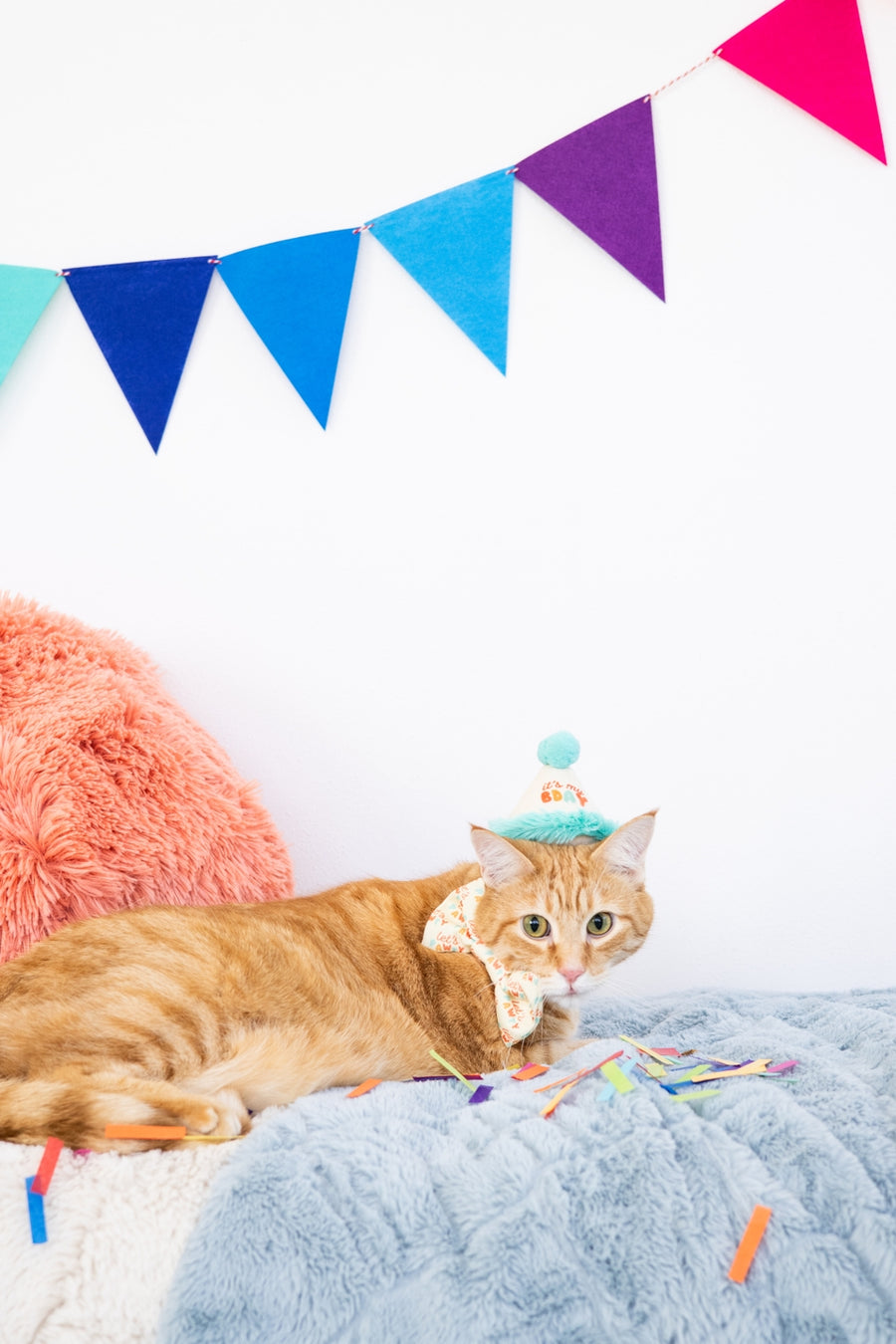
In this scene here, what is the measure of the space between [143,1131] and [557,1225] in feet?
1.32

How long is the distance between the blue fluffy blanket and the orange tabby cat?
0.56 ft

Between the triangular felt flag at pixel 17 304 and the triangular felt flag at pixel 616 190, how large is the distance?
107cm

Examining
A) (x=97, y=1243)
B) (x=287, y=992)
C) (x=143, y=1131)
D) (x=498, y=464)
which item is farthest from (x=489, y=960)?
(x=498, y=464)

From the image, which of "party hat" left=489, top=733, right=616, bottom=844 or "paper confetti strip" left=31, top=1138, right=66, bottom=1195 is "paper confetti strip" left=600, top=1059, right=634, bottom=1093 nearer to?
"party hat" left=489, top=733, right=616, bottom=844

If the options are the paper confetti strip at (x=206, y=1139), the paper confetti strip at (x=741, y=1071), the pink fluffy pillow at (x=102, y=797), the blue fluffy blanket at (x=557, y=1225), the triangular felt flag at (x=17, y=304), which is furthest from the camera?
the triangular felt flag at (x=17, y=304)

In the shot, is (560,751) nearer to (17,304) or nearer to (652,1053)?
(652,1053)

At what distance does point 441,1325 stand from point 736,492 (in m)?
1.52

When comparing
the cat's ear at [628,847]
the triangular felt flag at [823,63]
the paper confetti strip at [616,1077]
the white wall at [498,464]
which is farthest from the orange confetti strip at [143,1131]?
the triangular felt flag at [823,63]

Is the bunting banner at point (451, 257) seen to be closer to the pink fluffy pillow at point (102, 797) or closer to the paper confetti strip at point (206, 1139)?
the pink fluffy pillow at point (102, 797)

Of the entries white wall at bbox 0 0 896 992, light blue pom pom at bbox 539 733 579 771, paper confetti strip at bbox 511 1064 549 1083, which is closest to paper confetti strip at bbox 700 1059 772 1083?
paper confetti strip at bbox 511 1064 549 1083

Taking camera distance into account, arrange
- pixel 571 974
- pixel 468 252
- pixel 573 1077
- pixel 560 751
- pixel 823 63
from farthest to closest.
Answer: pixel 468 252, pixel 823 63, pixel 560 751, pixel 571 974, pixel 573 1077

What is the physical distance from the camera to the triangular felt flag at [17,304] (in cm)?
→ 199

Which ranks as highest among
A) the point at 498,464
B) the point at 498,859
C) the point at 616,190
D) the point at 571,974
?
the point at 616,190

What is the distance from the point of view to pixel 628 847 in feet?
4.43
